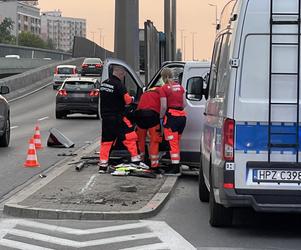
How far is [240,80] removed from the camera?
268 inches

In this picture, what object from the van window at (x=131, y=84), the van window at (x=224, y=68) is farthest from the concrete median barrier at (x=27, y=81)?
the van window at (x=224, y=68)

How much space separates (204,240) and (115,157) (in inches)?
213

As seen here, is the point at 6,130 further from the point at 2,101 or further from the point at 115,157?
the point at 115,157

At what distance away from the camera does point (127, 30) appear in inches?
592

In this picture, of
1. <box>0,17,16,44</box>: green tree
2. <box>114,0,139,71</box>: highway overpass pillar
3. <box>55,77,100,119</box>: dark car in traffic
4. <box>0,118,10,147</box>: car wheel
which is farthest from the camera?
<box>0,17,16,44</box>: green tree

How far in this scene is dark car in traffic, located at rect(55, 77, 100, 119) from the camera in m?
27.3

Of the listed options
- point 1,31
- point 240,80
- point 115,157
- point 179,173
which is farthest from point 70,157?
point 1,31

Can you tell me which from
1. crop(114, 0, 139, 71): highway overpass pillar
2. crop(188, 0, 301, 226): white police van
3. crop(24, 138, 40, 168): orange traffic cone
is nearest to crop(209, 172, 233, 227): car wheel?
crop(188, 0, 301, 226): white police van

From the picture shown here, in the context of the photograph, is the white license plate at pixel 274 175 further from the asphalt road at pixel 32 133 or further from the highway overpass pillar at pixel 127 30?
the highway overpass pillar at pixel 127 30

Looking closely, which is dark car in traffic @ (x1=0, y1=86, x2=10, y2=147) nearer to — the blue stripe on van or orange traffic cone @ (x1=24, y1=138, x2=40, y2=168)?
orange traffic cone @ (x1=24, y1=138, x2=40, y2=168)

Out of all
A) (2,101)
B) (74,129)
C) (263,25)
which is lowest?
(74,129)

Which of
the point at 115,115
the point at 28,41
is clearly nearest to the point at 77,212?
the point at 115,115

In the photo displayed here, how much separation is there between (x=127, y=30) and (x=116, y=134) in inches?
179

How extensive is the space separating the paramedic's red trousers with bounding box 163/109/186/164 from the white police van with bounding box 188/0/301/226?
4177mm
